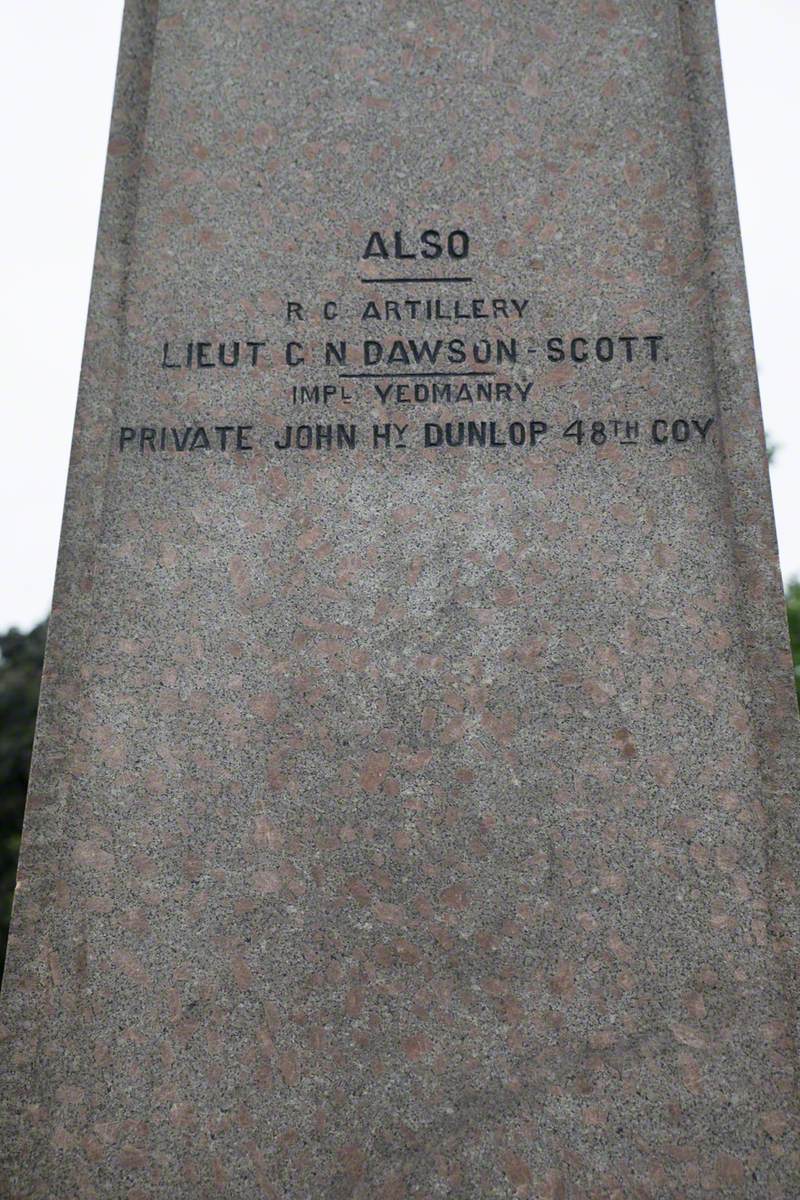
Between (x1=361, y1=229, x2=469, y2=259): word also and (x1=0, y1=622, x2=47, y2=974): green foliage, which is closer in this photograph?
(x1=361, y1=229, x2=469, y2=259): word also

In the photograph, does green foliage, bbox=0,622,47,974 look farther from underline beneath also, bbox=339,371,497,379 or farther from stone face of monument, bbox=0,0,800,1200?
underline beneath also, bbox=339,371,497,379

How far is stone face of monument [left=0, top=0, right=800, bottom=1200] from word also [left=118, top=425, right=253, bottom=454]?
1cm

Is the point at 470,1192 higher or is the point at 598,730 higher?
the point at 598,730

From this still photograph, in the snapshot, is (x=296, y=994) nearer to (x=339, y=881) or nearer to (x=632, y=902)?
(x=339, y=881)

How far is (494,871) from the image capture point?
102 inches

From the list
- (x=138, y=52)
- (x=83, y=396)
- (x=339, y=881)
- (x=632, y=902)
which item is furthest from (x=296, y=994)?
(x=138, y=52)

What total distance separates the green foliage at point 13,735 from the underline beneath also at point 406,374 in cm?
814

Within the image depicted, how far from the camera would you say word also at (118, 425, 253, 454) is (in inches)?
116

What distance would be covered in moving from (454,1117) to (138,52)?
3.64m

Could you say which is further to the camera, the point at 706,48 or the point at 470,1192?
the point at 706,48

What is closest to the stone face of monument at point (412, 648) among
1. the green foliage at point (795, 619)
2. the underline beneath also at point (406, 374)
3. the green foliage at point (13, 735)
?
the underline beneath also at point (406, 374)

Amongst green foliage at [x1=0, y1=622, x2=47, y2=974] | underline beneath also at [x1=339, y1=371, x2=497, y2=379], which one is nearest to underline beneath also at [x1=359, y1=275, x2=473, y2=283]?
underline beneath also at [x1=339, y1=371, x2=497, y2=379]

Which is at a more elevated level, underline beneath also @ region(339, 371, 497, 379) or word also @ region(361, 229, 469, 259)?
word also @ region(361, 229, 469, 259)

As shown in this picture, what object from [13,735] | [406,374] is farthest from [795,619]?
[406,374]
